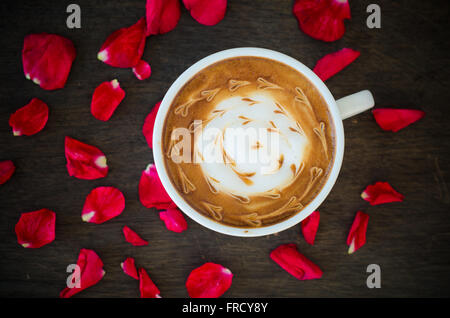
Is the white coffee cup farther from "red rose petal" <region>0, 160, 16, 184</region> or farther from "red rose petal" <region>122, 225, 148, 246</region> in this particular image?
"red rose petal" <region>0, 160, 16, 184</region>

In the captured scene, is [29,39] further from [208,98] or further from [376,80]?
[376,80]

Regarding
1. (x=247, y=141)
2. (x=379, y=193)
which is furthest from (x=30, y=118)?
(x=379, y=193)

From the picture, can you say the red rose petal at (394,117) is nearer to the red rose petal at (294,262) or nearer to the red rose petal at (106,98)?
the red rose petal at (294,262)

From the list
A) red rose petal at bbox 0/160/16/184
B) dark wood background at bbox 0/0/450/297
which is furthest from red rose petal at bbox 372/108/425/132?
red rose petal at bbox 0/160/16/184

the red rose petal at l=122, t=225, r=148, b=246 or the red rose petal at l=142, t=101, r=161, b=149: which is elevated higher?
the red rose petal at l=142, t=101, r=161, b=149

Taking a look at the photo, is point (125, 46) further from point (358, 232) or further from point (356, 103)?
point (358, 232)

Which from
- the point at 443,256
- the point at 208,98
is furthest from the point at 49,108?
the point at 443,256
